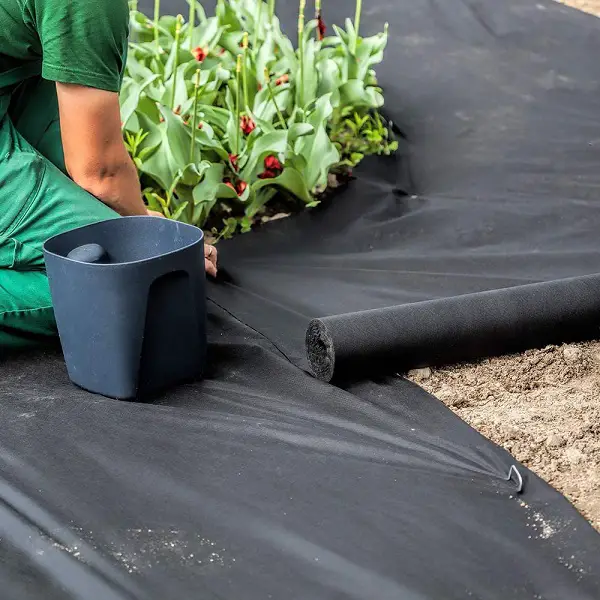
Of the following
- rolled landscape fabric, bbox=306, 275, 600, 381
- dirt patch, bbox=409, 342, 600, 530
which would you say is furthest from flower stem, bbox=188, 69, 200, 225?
dirt patch, bbox=409, 342, 600, 530

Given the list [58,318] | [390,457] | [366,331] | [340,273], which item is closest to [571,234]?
[340,273]

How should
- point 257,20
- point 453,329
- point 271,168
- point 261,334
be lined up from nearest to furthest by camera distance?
point 453,329, point 261,334, point 271,168, point 257,20

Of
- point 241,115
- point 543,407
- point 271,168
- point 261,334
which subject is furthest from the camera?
point 241,115

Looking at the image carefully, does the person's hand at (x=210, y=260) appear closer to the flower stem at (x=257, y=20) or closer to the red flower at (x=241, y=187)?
the red flower at (x=241, y=187)

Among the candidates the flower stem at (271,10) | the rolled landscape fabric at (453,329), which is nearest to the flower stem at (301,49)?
the flower stem at (271,10)

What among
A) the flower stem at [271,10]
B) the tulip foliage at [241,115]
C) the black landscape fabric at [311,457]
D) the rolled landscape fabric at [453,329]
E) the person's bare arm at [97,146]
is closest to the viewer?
the black landscape fabric at [311,457]

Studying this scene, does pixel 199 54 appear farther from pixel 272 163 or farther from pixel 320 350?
pixel 320 350

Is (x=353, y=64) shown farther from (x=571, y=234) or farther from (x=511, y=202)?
(x=571, y=234)

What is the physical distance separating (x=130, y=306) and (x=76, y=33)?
1.57 ft

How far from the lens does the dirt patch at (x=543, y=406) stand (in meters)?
1.51

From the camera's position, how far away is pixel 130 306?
1.60 metres

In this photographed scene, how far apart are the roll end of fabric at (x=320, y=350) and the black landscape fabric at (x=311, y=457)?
3 centimetres

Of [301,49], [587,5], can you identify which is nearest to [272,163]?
[301,49]

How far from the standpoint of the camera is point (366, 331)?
69.8 inches
